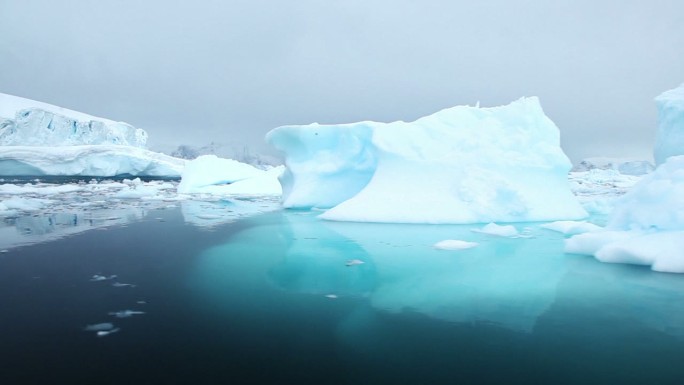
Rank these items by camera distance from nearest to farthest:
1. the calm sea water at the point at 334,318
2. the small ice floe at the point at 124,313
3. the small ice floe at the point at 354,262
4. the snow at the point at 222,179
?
the calm sea water at the point at 334,318
the small ice floe at the point at 124,313
the small ice floe at the point at 354,262
the snow at the point at 222,179

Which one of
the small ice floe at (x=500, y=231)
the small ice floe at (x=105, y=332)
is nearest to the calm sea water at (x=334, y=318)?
the small ice floe at (x=105, y=332)

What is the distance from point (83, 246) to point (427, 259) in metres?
4.94

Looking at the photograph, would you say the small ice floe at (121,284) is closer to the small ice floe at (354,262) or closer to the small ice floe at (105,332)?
the small ice floe at (105,332)

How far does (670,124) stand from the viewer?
9.55m

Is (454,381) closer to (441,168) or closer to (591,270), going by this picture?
(591,270)

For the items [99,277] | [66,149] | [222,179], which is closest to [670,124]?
[99,277]

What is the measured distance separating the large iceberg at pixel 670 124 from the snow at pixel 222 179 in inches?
700

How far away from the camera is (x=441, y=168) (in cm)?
945

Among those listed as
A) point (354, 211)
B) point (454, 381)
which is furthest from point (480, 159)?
point (454, 381)

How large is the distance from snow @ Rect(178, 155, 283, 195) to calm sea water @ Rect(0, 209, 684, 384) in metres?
16.5

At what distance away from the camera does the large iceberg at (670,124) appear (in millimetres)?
9133

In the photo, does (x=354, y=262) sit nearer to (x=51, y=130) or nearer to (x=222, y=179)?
(x=222, y=179)

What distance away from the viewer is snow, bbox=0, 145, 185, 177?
25.8 meters

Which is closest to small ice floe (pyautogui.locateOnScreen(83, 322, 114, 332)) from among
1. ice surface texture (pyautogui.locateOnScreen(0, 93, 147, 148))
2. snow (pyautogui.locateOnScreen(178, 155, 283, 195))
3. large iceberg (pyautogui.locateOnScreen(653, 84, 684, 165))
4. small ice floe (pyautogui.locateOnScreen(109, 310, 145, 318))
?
small ice floe (pyautogui.locateOnScreen(109, 310, 145, 318))
